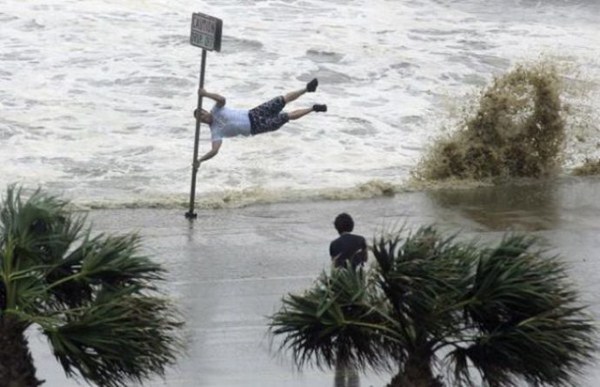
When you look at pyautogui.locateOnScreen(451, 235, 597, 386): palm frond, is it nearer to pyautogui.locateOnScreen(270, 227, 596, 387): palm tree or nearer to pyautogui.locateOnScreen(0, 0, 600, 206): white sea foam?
pyautogui.locateOnScreen(270, 227, 596, 387): palm tree

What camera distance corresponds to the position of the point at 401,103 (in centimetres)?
2580

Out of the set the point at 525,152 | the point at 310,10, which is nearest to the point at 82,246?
the point at 525,152

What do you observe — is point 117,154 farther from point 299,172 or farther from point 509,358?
point 509,358

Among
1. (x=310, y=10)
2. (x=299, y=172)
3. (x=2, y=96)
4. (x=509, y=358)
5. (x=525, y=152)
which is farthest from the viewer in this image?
(x=310, y=10)

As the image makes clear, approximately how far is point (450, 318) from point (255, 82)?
62.9 feet

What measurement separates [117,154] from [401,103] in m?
6.18

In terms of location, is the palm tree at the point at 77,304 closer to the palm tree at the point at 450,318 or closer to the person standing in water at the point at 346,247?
the palm tree at the point at 450,318

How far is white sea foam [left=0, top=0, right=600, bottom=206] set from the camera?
20.6 metres

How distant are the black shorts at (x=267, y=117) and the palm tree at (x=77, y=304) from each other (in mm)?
8280

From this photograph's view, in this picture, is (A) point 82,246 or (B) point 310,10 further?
(B) point 310,10

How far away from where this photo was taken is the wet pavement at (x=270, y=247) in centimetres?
1100

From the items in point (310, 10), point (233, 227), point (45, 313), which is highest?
point (45, 313)

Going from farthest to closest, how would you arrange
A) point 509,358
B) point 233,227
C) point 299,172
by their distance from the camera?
point 299,172 < point 233,227 < point 509,358

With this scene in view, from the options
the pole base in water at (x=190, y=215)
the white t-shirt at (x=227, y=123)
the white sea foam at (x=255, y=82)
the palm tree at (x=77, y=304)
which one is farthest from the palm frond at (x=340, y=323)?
the white sea foam at (x=255, y=82)
